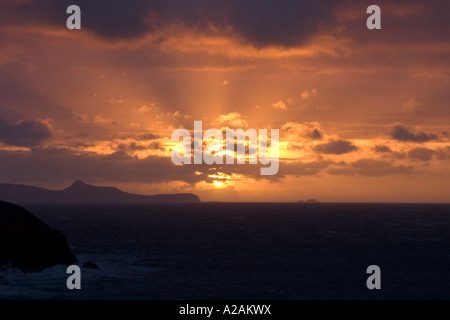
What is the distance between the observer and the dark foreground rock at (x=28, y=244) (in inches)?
1986

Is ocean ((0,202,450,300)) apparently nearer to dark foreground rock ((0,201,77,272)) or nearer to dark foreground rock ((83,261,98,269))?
dark foreground rock ((83,261,98,269))

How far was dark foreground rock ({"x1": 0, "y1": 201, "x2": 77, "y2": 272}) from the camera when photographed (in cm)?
5044

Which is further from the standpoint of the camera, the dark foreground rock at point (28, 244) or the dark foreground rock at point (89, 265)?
the dark foreground rock at point (89, 265)

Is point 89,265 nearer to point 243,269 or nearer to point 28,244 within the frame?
point 28,244

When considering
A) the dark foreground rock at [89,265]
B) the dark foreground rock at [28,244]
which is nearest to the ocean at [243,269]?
the dark foreground rock at [89,265]

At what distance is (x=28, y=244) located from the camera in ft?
171

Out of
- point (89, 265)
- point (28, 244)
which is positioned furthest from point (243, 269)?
point (28, 244)

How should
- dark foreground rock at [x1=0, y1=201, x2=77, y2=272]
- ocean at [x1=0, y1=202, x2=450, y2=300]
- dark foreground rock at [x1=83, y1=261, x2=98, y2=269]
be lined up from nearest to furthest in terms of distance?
ocean at [x1=0, y1=202, x2=450, y2=300], dark foreground rock at [x1=0, y1=201, x2=77, y2=272], dark foreground rock at [x1=83, y1=261, x2=98, y2=269]

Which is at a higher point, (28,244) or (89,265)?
(28,244)

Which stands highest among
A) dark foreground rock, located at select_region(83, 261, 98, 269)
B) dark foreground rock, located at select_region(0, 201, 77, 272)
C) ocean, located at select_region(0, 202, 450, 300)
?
dark foreground rock, located at select_region(0, 201, 77, 272)

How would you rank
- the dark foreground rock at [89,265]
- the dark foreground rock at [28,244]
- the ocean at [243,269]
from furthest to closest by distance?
the dark foreground rock at [89,265] < the dark foreground rock at [28,244] < the ocean at [243,269]

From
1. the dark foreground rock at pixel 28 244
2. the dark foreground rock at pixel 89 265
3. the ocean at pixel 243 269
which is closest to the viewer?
the ocean at pixel 243 269

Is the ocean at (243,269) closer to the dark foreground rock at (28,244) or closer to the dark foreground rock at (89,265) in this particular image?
the dark foreground rock at (89,265)

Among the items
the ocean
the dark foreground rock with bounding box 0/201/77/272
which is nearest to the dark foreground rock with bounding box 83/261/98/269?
the ocean
